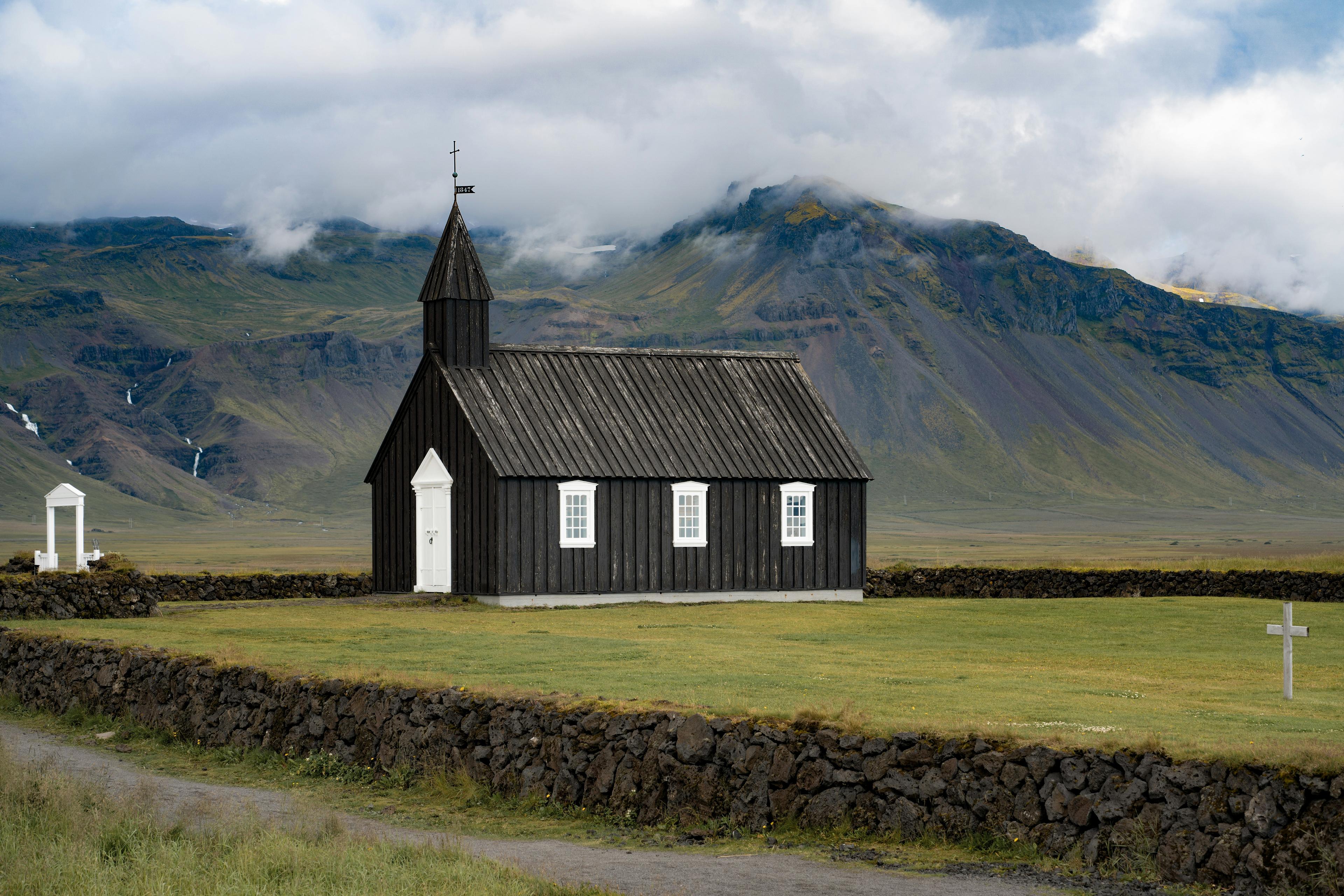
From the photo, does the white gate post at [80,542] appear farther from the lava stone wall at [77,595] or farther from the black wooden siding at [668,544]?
the black wooden siding at [668,544]

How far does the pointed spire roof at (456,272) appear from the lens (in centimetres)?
4312

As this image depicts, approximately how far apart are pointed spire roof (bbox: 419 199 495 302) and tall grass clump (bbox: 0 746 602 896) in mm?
29619

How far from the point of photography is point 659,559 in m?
41.2

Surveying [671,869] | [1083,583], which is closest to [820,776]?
[671,869]

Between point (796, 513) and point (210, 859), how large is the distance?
104ft

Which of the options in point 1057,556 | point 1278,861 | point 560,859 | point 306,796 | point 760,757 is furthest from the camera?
point 1057,556

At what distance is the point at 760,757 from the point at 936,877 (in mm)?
2399

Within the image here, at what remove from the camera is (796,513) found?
43.4 meters

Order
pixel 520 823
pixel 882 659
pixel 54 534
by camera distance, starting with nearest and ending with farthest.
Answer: pixel 520 823
pixel 882 659
pixel 54 534

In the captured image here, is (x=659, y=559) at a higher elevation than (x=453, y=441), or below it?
below

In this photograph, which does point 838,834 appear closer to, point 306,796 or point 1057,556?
point 306,796

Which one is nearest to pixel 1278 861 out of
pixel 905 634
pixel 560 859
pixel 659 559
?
pixel 560 859

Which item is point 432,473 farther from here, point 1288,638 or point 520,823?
point 1288,638

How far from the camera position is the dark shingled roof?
133 ft
